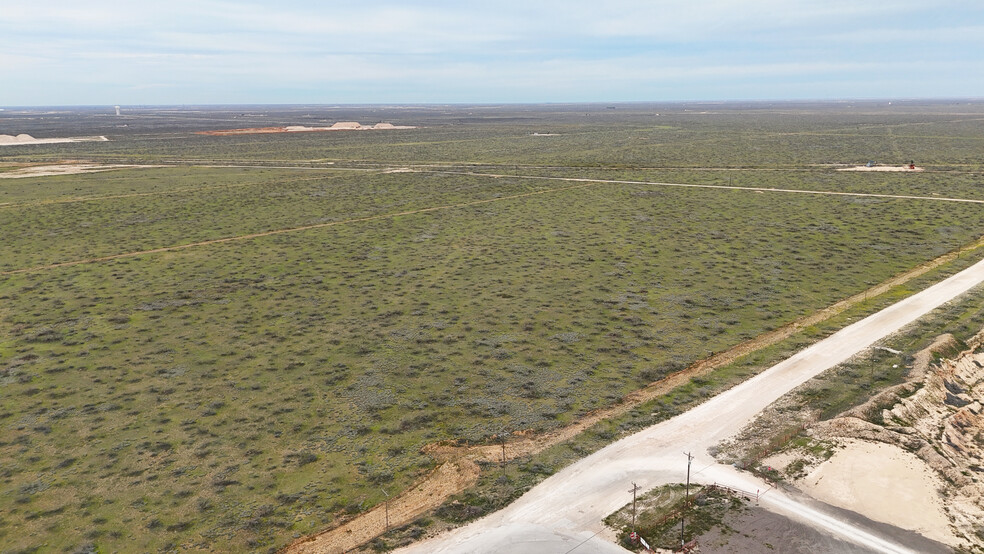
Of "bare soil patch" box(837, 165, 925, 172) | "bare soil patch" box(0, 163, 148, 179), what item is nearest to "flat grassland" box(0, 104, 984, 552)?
"bare soil patch" box(837, 165, 925, 172)

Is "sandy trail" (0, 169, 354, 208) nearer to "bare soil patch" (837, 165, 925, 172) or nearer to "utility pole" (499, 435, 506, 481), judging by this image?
"utility pole" (499, 435, 506, 481)

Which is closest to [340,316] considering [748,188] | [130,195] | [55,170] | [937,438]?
[937,438]

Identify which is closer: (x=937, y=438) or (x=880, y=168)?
(x=937, y=438)

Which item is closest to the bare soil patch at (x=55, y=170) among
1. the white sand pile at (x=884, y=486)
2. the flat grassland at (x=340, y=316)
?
the flat grassland at (x=340, y=316)

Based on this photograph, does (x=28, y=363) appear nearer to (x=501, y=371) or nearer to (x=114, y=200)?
→ (x=501, y=371)

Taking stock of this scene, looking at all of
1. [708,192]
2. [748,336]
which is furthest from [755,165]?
[748,336]

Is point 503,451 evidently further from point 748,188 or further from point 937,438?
point 748,188
